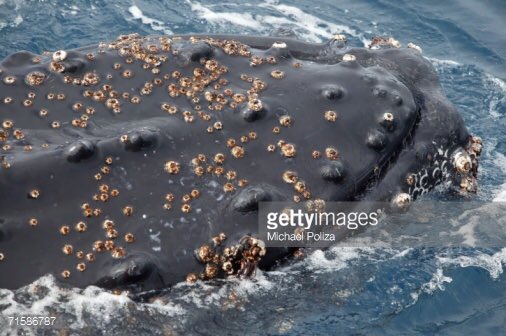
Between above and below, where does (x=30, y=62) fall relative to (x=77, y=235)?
above

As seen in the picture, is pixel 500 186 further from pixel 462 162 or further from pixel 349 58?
pixel 349 58

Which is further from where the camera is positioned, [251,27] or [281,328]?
[251,27]

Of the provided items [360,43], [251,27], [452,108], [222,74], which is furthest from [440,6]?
[222,74]

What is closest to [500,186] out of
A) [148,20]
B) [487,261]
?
[487,261]

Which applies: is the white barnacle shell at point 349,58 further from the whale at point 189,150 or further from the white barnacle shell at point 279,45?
the white barnacle shell at point 279,45

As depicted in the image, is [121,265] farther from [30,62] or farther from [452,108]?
[452,108]

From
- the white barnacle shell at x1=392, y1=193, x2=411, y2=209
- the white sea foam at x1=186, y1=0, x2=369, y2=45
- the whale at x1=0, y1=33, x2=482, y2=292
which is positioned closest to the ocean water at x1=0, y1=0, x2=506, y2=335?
the whale at x1=0, y1=33, x2=482, y2=292

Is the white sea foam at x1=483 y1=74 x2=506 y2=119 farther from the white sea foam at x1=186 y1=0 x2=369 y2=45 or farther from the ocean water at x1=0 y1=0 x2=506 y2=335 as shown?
the white sea foam at x1=186 y1=0 x2=369 y2=45

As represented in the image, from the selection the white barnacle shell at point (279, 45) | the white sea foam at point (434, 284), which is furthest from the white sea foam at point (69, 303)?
the white barnacle shell at point (279, 45)
